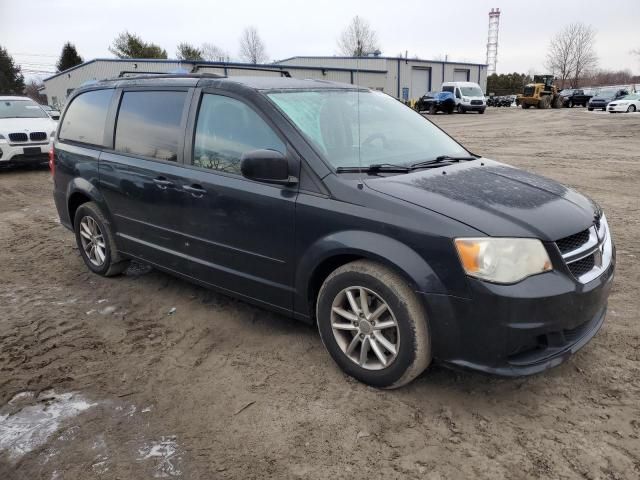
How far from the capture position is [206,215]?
362cm

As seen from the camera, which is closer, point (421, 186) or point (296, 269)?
point (421, 186)

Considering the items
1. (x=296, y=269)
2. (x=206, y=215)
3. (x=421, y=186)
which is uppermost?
(x=421, y=186)

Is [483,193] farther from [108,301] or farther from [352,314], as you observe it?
[108,301]

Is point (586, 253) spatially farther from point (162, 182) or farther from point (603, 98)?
point (603, 98)

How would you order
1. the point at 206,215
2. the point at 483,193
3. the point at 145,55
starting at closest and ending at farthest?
the point at 483,193, the point at 206,215, the point at 145,55

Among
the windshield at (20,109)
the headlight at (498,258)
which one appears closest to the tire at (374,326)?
the headlight at (498,258)

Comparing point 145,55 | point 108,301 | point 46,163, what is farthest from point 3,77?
point 108,301

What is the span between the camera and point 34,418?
9.29 ft

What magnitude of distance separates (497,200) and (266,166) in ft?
4.36

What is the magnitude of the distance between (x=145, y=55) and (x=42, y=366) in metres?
65.2

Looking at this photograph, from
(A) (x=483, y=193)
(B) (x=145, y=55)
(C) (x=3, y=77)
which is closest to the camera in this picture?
(A) (x=483, y=193)

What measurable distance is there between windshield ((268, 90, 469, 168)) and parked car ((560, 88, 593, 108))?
4676cm

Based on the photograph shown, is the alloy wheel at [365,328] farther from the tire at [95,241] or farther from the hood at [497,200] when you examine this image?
the tire at [95,241]

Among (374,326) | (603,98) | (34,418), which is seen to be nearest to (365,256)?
(374,326)
